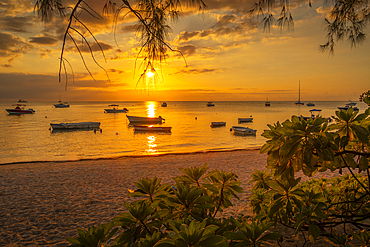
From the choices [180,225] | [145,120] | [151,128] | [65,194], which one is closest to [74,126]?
[151,128]

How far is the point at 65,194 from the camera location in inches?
294

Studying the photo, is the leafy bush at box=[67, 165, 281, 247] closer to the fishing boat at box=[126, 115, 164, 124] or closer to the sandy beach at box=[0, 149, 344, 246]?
the sandy beach at box=[0, 149, 344, 246]

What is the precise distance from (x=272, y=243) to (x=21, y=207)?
7014mm

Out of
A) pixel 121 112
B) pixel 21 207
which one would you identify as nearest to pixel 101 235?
pixel 21 207

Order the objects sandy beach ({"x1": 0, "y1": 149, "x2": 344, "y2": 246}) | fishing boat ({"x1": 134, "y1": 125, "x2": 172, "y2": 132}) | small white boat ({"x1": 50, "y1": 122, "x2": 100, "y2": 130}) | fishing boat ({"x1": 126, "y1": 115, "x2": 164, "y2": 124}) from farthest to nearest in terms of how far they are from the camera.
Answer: fishing boat ({"x1": 126, "y1": 115, "x2": 164, "y2": 124}), small white boat ({"x1": 50, "y1": 122, "x2": 100, "y2": 130}), fishing boat ({"x1": 134, "y1": 125, "x2": 172, "y2": 132}), sandy beach ({"x1": 0, "y1": 149, "x2": 344, "y2": 246})

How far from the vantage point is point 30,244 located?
458 cm

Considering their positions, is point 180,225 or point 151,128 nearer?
point 180,225

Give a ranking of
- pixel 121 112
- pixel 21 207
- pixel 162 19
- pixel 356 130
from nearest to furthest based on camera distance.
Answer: pixel 356 130
pixel 162 19
pixel 21 207
pixel 121 112

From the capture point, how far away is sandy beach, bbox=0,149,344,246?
5.15 meters

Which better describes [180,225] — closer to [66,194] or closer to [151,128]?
[66,194]

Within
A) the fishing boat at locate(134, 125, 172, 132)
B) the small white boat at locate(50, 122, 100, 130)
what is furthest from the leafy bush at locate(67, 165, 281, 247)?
the small white boat at locate(50, 122, 100, 130)

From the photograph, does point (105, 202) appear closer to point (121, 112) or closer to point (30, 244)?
point (30, 244)

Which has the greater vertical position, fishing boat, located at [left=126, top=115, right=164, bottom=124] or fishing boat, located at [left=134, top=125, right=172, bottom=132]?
fishing boat, located at [left=126, top=115, right=164, bottom=124]

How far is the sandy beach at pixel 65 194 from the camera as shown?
16.9 feet
